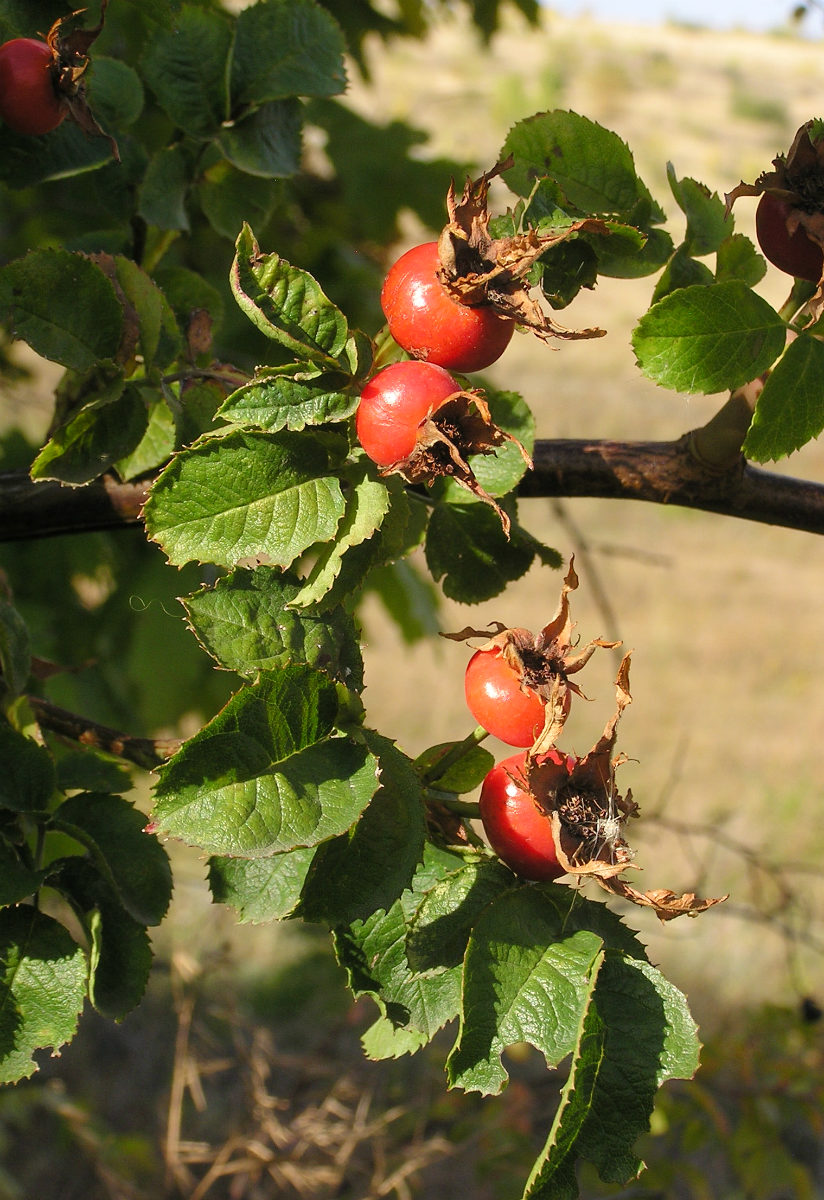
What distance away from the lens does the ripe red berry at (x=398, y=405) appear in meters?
0.67

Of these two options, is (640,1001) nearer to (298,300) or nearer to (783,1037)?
(298,300)

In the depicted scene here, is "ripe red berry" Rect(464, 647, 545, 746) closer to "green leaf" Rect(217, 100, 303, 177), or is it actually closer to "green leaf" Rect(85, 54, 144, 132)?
"green leaf" Rect(217, 100, 303, 177)

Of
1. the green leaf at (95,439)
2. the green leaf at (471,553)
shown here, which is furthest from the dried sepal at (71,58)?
the green leaf at (471,553)

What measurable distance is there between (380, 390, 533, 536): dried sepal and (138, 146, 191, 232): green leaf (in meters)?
0.60

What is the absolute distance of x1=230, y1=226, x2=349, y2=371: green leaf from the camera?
70 cm

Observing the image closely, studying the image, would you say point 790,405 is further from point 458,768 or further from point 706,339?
point 458,768

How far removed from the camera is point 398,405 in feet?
2.19

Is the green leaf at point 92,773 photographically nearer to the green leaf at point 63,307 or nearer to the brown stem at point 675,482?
the green leaf at point 63,307

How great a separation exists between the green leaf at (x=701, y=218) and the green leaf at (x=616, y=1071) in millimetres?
596

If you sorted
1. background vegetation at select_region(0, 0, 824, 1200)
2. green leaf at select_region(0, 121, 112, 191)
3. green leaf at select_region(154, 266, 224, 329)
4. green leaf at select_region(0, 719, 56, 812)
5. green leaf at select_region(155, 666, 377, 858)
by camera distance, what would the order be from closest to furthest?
1. green leaf at select_region(155, 666, 377, 858)
2. green leaf at select_region(0, 719, 56, 812)
3. green leaf at select_region(0, 121, 112, 191)
4. green leaf at select_region(154, 266, 224, 329)
5. background vegetation at select_region(0, 0, 824, 1200)

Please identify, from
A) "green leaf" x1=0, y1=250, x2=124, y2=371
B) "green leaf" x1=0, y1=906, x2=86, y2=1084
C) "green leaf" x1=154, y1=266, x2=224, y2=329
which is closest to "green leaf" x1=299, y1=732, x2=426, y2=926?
"green leaf" x1=0, y1=906, x2=86, y2=1084

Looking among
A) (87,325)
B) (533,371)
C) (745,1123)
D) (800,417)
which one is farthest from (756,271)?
(533,371)

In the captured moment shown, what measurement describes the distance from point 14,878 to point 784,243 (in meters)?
0.77

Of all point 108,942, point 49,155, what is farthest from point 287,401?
point 49,155
